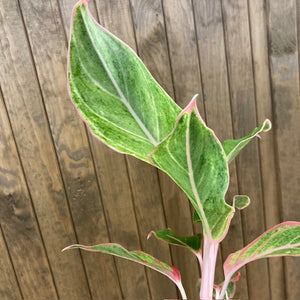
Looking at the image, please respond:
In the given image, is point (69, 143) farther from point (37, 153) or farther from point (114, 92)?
point (114, 92)

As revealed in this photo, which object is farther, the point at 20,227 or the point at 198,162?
the point at 20,227

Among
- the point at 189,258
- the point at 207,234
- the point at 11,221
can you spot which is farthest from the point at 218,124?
the point at 11,221

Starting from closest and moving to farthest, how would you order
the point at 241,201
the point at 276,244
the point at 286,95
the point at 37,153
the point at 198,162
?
the point at 198,162, the point at 276,244, the point at 241,201, the point at 37,153, the point at 286,95

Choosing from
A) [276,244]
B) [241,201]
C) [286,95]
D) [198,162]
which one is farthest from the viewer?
[286,95]

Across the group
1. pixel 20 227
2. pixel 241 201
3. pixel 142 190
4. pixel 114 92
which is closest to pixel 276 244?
pixel 241 201

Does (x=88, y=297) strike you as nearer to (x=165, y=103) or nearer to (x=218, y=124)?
(x=218, y=124)

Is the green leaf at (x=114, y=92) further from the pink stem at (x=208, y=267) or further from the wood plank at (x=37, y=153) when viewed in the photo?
the wood plank at (x=37, y=153)
